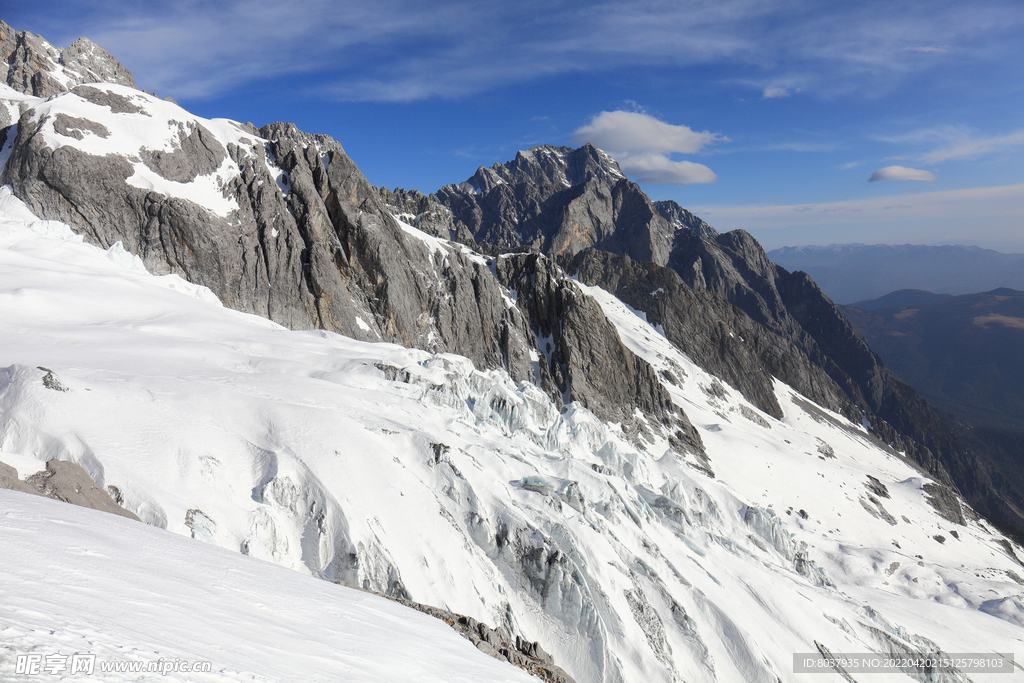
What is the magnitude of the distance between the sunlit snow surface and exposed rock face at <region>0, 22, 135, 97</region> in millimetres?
53463

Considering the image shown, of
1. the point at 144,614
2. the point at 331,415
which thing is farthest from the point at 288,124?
the point at 144,614

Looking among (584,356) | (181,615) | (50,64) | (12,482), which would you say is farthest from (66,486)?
(50,64)

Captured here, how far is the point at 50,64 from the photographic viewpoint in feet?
275

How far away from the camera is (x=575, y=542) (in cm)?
2417

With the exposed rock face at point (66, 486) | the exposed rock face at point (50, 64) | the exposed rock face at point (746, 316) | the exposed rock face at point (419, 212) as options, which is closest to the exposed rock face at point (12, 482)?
the exposed rock face at point (66, 486)

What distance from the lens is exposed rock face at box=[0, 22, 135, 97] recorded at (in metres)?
76.2

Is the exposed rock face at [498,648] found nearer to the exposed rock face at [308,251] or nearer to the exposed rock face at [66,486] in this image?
the exposed rock face at [66,486]

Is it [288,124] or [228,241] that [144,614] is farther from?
[288,124]

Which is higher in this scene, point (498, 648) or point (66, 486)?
point (66, 486)

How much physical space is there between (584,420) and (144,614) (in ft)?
148

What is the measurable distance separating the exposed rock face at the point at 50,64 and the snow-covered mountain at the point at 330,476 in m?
42.4

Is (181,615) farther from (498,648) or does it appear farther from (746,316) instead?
(746,316)

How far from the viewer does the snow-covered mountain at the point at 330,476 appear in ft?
30.3

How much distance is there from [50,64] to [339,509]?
107 meters
